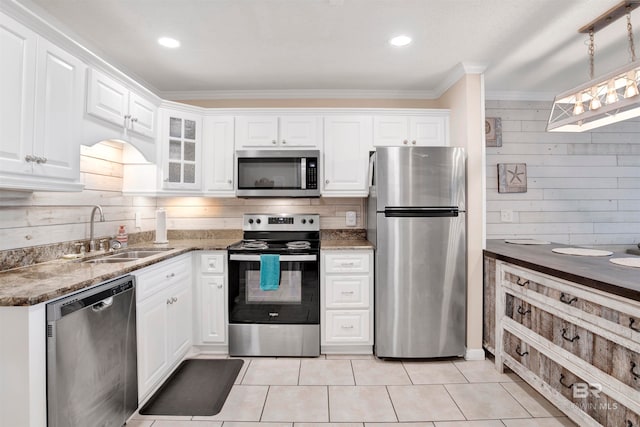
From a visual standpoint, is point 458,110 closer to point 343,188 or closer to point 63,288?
point 343,188

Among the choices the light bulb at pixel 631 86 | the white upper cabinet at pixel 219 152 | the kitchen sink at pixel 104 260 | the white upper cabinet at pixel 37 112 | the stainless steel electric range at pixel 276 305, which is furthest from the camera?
the white upper cabinet at pixel 219 152

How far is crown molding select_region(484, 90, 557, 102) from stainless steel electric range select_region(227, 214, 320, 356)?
7.86 feet

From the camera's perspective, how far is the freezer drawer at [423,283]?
2705 millimetres

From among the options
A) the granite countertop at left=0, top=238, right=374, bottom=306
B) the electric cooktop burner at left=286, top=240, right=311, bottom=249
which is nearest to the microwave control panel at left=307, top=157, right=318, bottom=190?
the electric cooktop burner at left=286, top=240, right=311, bottom=249

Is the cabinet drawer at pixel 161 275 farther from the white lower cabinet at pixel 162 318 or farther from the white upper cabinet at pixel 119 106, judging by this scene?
the white upper cabinet at pixel 119 106

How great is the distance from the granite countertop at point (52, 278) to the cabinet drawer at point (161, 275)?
6cm

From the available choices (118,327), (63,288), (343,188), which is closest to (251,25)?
(343,188)

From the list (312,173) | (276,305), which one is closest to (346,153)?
(312,173)

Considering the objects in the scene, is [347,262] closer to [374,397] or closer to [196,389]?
[374,397]

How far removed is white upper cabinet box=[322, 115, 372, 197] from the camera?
311cm

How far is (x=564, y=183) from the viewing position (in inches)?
134

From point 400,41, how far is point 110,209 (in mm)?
2586

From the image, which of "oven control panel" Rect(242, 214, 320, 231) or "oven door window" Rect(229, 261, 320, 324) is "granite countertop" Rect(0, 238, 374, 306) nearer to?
"oven door window" Rect(229, 261, 320, 324)

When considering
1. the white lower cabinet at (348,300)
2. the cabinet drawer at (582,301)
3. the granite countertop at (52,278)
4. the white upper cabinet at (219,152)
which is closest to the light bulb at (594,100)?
the cabinet drawer at (582,301)
